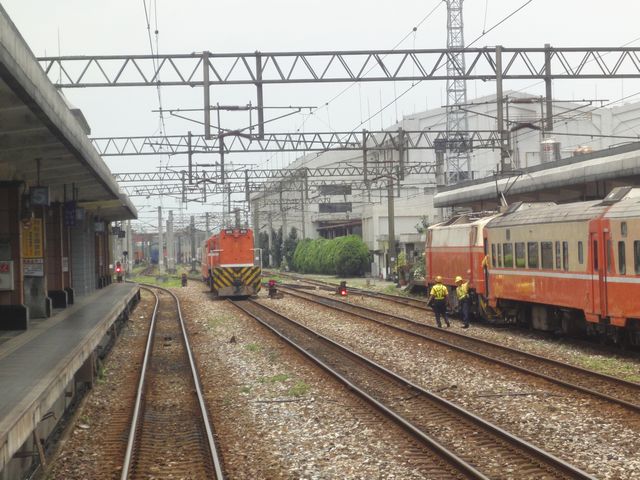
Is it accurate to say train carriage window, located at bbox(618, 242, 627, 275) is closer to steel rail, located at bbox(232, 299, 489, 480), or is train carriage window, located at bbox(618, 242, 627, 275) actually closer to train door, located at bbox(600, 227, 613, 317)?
train door, located at bbox(600, 227, 613, 317)

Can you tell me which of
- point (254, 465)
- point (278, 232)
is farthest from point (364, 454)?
point (278, 232)

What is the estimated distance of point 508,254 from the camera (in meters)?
22.2

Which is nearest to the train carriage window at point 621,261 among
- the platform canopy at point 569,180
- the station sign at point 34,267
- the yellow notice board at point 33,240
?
the platform canopy at point 569,180

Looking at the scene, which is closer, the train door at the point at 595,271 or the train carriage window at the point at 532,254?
the train door at the point at 595,271

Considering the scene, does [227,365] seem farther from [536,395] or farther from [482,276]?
[482,276]

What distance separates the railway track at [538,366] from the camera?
12.5 meters

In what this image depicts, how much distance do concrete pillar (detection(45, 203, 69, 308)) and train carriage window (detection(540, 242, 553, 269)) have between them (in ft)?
43.1

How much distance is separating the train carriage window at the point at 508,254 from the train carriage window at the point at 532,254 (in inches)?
42.0

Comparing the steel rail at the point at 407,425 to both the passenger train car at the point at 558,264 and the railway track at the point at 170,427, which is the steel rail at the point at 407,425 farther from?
the passenger train car at the point at 558,264

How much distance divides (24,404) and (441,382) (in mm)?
7404

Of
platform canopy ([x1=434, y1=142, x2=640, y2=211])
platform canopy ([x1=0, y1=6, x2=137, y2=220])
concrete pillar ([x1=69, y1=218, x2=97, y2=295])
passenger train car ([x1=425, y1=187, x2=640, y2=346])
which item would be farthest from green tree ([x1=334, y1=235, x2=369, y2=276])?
platform canopy ([x1=0, y1=6, x2=137, y2=220])

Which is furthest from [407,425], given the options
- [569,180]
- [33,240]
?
[569,180]

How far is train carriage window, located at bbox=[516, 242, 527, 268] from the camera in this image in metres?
21.1

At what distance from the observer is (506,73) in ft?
74.3
